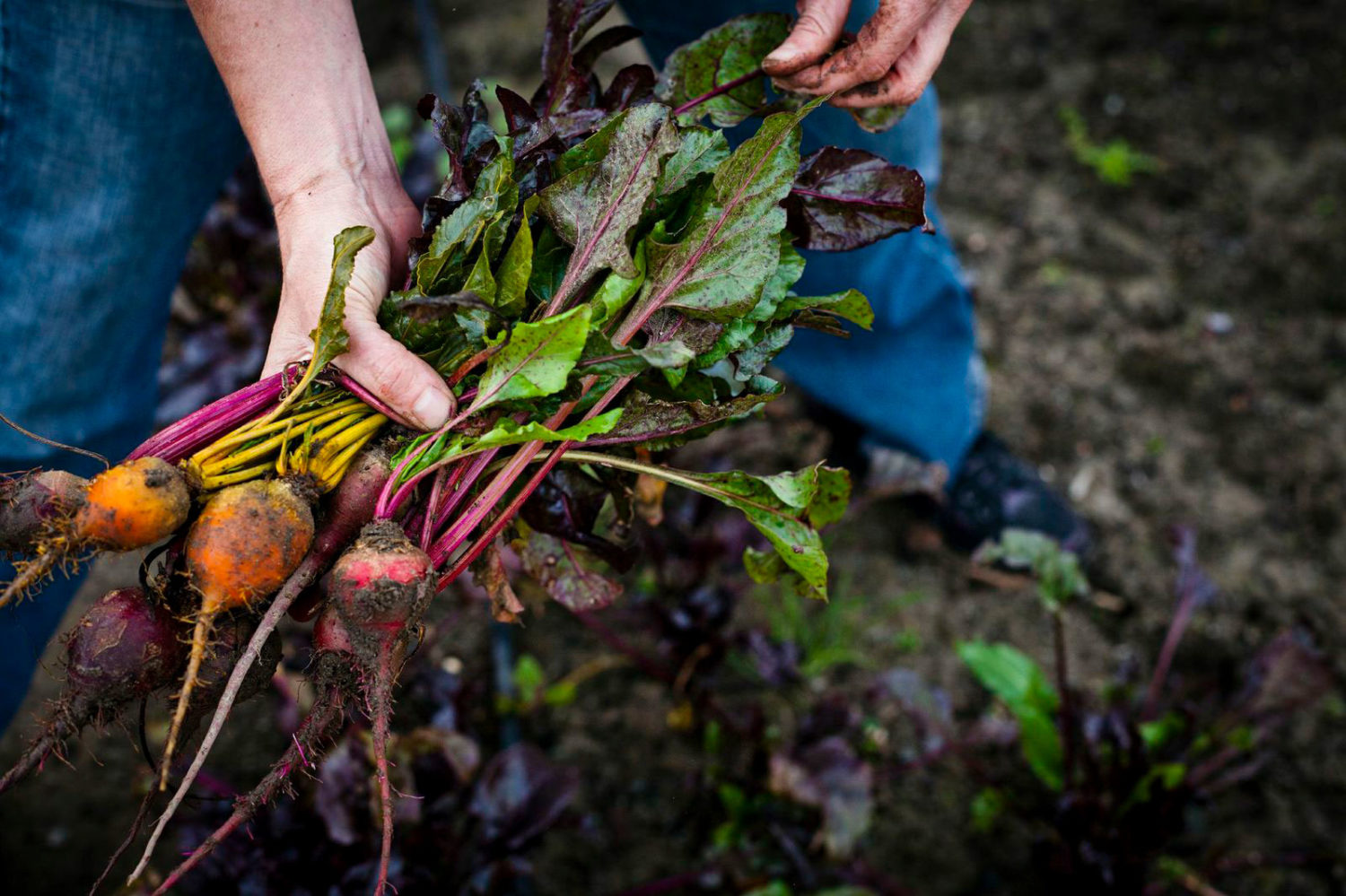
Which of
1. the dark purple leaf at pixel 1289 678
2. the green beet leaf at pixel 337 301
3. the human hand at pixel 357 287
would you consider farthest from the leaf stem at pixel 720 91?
the dark purple leaf at pixel 1289 678

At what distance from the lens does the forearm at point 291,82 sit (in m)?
1.33

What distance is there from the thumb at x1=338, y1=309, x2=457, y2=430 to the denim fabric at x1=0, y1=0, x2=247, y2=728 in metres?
0.71

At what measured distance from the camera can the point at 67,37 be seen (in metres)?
1.43

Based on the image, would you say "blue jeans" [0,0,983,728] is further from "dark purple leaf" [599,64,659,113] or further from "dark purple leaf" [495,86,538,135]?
"dark purple leaf" [495,86,538,135]

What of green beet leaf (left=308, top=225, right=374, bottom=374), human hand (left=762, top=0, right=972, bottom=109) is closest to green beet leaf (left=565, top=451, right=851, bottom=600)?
green beet leaf (left=308, top=225, right=374, bottom=374)

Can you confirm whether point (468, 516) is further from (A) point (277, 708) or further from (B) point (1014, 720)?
(B) point (1014, 720)

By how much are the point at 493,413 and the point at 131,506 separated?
494mm

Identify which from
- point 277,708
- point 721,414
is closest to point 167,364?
point 277,708

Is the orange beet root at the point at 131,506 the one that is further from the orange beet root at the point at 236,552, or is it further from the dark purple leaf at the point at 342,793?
the dark purple leaf at the point at 342,793

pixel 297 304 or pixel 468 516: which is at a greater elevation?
pixel 297 304

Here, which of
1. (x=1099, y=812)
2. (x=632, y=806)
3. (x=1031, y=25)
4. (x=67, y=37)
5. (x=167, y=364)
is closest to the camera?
(x=67, y=37)

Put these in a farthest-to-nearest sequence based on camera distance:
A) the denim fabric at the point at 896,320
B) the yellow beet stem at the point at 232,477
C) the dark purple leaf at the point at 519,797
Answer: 1. the denim fabric at the point at 896,320
2. the dark purple leaf at the point at 519,797
3. the yellow beet stem at the point at 232,477

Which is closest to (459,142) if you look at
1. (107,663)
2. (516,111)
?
(516,111)

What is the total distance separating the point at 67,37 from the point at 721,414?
1.27 metres
